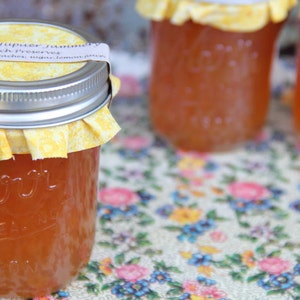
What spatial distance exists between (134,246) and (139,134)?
34cm

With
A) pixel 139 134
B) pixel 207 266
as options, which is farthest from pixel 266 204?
→ pixel 139 134

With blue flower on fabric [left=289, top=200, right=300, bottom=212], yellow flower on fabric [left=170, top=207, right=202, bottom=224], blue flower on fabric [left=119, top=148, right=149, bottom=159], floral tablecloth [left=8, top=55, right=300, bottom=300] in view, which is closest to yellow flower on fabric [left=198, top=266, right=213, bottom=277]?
floral tablecloth [left=8, top=55, right=300, bottom=300]

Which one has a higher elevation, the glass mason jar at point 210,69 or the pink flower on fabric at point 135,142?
the glass mason jar at point 210,69

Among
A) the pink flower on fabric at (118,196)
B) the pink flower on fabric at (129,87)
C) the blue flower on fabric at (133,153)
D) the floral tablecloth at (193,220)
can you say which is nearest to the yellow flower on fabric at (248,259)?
the floral tablecloth at (193,220)

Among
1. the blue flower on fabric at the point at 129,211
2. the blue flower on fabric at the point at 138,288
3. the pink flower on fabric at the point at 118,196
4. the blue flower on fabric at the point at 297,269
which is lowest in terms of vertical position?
the blue flower on fabric at the point at 138,288

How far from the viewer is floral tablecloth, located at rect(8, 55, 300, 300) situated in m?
0.99

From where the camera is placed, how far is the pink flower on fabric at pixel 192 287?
973 millimetres

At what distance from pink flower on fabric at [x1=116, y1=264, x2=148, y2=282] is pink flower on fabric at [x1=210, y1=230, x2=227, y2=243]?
5.1 inches

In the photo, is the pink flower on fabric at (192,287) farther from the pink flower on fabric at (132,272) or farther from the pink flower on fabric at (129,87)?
the pink flower on fabric at (129,87)

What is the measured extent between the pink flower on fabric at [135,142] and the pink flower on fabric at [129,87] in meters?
0.16

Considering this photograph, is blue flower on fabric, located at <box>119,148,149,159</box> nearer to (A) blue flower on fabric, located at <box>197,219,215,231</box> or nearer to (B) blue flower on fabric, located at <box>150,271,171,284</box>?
(A) blue flower on fabric, located at <box>197,219,215,231</box>

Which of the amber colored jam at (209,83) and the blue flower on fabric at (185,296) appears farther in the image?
the amber colored jam at (209,83)

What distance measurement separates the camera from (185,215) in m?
1.13

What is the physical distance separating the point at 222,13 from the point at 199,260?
38 centimetres
